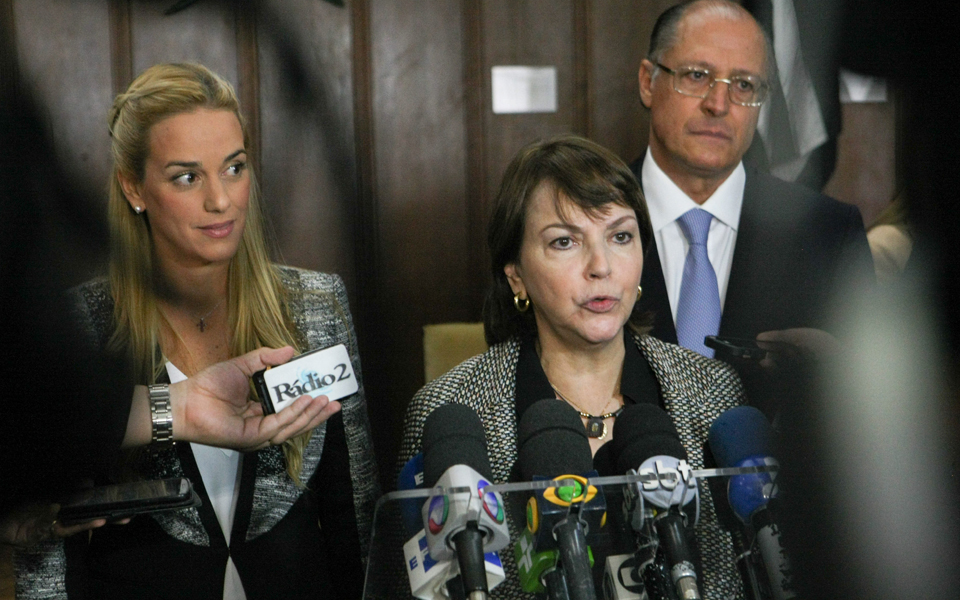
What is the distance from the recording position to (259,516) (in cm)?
140

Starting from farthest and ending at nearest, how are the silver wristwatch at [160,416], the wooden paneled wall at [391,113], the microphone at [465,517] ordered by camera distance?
the wooden paneled wall at [391,113] < the silver wristwatch at [160,416] < the microphone at [465,517]

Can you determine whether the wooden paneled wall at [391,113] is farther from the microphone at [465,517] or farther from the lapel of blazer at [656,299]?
the microphone at [465,517]

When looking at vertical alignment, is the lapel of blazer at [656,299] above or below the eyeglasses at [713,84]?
below

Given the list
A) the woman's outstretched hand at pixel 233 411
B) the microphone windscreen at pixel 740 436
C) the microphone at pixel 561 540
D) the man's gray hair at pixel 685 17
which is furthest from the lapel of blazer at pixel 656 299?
the microphone at pixel 561 540

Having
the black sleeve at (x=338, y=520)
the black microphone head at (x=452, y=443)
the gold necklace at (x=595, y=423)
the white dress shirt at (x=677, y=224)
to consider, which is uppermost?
the white dress shirt at (x=677, y=224)

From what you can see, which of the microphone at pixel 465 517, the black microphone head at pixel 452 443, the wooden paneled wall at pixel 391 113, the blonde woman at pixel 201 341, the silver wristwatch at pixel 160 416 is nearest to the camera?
the microphone at pixel 465 517

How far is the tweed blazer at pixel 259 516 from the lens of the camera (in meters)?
1.32

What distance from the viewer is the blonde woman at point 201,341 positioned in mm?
1323

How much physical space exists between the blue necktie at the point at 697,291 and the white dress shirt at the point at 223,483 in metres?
0.79

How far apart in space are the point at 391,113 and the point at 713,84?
70cm

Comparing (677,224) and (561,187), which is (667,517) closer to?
(561,187)

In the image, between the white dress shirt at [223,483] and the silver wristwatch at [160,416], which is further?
the white dress shirt at [223,483]

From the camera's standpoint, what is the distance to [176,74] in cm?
134

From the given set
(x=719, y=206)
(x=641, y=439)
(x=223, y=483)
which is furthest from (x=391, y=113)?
(x=641, y=439)
